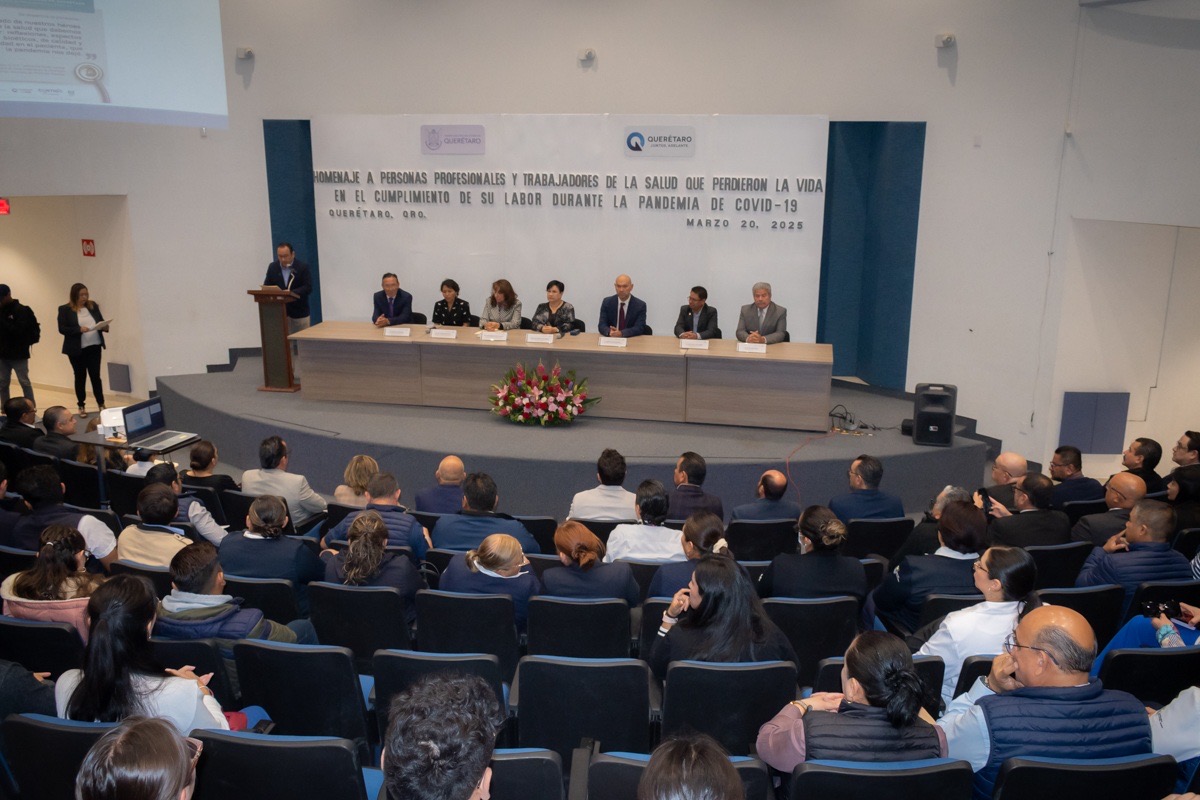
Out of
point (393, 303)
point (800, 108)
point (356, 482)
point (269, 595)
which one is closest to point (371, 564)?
point (269, 595)

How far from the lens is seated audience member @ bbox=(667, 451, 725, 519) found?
207 inches

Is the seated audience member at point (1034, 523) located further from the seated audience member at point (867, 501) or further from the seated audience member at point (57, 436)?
the seated audience member at point (57, 436)

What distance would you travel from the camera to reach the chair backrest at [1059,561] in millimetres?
4516

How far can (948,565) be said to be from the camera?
4133 millimetres

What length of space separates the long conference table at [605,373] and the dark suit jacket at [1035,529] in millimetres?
2589

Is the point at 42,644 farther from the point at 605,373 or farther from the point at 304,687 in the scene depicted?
the point at 605,373

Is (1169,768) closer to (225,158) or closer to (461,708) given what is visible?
(461,708)

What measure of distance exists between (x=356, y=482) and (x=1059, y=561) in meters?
3.64

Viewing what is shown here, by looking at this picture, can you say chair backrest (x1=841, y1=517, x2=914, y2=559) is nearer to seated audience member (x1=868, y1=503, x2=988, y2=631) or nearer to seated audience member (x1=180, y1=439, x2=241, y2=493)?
seated audience member (x1=868, y1=503, x2=988, y2=631)

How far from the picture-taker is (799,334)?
9438 mm

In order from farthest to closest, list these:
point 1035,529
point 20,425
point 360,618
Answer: point 20,425 → point 1035,529 → point 360,618

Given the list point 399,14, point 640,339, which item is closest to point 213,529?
point 640,339

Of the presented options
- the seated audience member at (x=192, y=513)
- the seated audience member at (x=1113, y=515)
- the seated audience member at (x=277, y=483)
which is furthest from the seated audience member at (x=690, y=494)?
the seated audience member at (x=192, y=513)

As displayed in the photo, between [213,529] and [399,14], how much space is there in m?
6.86
